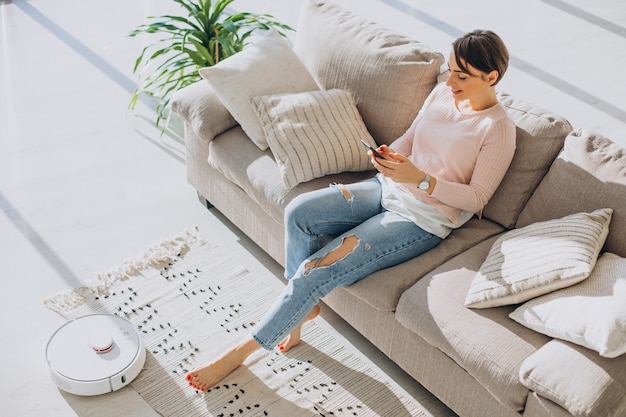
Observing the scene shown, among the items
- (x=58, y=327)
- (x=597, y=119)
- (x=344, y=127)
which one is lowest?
(x=58, y=327)

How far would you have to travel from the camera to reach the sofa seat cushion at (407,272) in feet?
7.95

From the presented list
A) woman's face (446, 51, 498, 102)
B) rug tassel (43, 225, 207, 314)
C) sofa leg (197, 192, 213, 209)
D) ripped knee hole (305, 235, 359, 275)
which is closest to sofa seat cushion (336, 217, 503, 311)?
ripped knee hole (305, 235, 359, 275)

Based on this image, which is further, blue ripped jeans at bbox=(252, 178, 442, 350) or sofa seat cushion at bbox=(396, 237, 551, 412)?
blue ripped jeans at bbox=(252, 178, 442, 350)

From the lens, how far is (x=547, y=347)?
2115mm

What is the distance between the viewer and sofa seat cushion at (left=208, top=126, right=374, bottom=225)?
9.21 feet

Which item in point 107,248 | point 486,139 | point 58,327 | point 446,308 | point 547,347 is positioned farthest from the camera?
point 107,248

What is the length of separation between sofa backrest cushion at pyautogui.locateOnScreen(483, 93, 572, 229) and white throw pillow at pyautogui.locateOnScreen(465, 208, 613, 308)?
197 millimetres

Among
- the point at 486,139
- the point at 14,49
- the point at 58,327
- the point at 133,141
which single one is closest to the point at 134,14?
the point at 14,49

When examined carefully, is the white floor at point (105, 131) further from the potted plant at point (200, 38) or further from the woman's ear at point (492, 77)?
the woman's ear at point (492, 77)

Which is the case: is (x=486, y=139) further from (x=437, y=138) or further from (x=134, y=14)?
(x=134, y=14)

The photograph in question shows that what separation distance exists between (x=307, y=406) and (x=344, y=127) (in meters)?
1.01

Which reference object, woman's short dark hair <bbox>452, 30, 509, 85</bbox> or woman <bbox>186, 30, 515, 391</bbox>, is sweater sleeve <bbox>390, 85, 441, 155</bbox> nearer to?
woman <bbox>186, 30, 515, 391</bbox>

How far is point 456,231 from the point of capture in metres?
2.64

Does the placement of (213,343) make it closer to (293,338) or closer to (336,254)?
(293,338)
